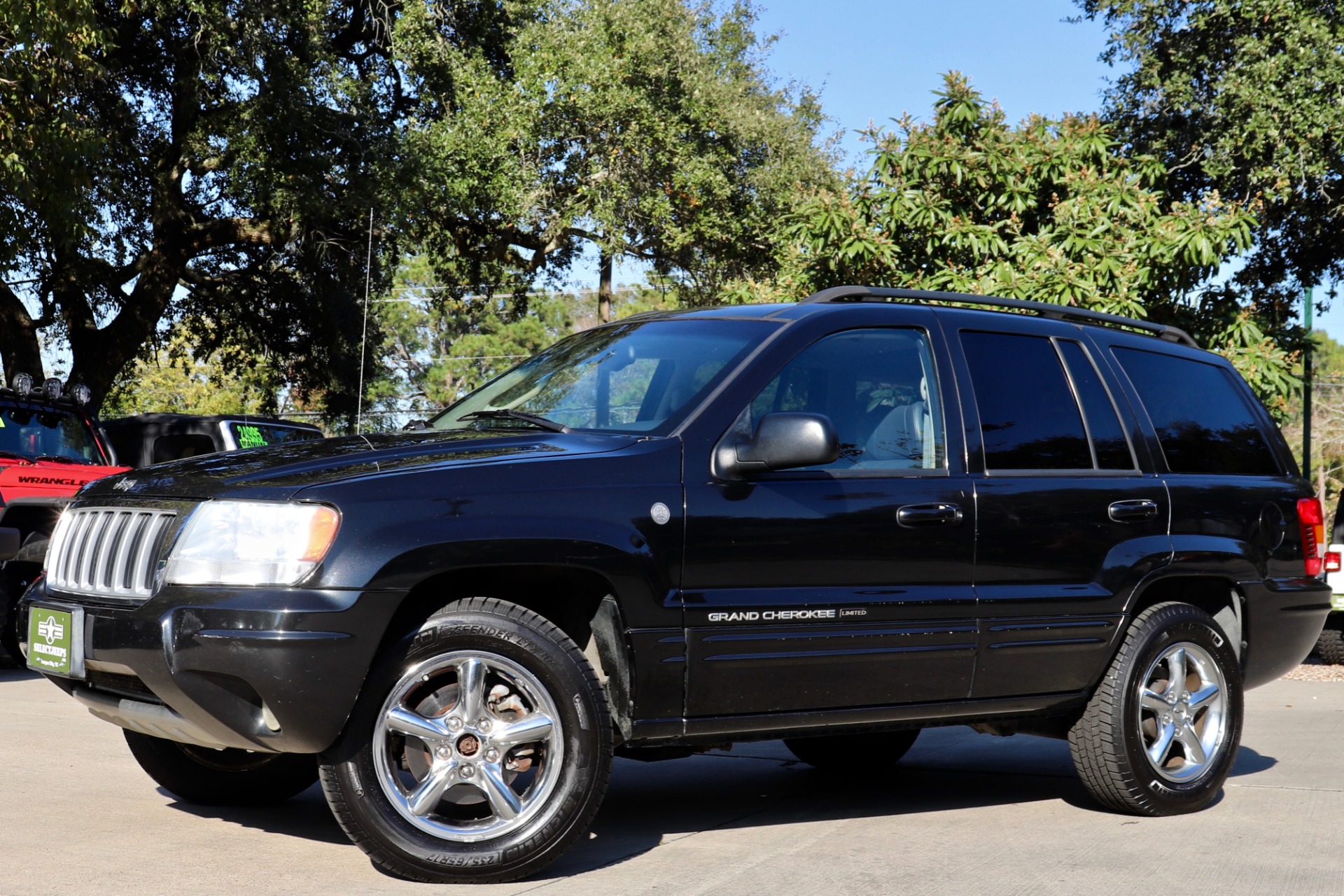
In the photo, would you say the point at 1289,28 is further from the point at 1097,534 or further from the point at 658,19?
the point at 1097,534

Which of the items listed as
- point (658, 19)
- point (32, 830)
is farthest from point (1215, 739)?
point (658, 19)

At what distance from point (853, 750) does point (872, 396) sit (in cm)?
213

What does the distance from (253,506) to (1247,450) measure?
170 inches

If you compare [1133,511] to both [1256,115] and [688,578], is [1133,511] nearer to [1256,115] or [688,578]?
[688,578]

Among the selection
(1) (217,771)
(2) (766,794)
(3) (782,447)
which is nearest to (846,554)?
(3) (782,447)

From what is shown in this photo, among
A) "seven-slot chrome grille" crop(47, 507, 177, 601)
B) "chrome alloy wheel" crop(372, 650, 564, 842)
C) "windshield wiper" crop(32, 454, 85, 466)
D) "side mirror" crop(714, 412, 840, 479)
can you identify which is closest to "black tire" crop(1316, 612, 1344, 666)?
"side mirror" crop(714, 412, 840, 479)

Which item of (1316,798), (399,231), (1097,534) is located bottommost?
(1316,798)

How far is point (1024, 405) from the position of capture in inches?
221

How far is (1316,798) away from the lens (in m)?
6.11

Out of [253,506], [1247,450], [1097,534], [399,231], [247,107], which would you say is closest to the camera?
[253,506]

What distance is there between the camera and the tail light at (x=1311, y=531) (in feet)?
20.9

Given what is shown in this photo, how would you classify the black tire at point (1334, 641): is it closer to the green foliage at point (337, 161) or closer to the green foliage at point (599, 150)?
the green foliage at point (337, 161)

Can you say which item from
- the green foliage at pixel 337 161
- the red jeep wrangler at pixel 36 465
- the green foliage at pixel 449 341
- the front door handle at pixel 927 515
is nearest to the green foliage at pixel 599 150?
the green foliage at pixel 337 161

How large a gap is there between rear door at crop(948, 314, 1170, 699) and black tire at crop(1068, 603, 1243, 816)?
0.57 feet
